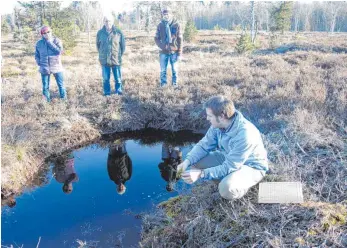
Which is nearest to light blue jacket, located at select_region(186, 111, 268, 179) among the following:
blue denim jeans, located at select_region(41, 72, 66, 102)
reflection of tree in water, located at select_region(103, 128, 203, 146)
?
reflection of tree in water, located at select_region(103, 128, 203, 146)

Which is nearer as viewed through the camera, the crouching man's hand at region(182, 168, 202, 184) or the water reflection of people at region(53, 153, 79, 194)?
the crouching man's hand at region(182, 168, 202, 184)

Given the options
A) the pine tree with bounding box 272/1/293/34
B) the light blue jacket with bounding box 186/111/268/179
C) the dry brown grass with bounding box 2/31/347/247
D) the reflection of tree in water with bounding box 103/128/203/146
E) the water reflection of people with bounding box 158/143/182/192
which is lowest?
the water reflection of people with bounding box 158/143/182/192

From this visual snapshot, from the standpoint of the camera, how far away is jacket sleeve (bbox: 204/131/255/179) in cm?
342

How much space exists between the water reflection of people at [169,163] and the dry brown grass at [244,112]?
0.95 meters

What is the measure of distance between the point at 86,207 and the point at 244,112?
4.45m

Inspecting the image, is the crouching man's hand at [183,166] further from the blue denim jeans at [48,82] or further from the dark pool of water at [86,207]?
the blue denim jeans at [48,82]

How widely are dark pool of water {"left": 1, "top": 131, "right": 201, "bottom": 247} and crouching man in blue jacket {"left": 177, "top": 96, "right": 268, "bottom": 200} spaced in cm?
148

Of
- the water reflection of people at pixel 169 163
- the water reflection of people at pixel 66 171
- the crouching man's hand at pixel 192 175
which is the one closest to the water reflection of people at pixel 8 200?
the water reflection of people at pixel 66 171

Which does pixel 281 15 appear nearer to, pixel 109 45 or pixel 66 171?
pixel 109 45

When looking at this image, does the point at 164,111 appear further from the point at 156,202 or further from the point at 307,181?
the point at 307,181

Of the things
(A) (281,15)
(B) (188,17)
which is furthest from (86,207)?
(B) (188,17)

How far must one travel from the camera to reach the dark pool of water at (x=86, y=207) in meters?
4.32

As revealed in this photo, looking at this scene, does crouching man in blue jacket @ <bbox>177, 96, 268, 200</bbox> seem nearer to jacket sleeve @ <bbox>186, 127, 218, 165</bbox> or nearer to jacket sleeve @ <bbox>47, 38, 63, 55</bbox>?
jacket sleeve @ <bbox>186, 127, 218, 165</bbox>

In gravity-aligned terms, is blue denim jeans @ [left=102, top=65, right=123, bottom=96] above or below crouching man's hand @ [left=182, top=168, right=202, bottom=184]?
above
